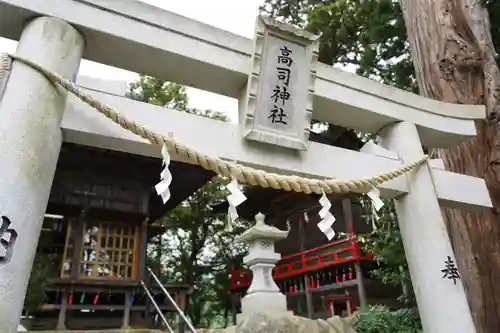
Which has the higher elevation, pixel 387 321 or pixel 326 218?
pixel 326 218

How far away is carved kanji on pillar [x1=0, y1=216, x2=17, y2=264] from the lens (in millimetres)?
1526

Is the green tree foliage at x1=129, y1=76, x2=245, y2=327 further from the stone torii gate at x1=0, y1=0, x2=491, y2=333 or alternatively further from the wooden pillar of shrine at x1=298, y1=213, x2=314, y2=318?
the stone torii gate at x1=0, y1=0, x2=491, y2=333

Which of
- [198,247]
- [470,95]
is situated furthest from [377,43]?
[198,247]

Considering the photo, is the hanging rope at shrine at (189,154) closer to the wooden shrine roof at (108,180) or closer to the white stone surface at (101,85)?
the white stone surface at (101,85)

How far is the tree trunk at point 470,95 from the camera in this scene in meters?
3.52

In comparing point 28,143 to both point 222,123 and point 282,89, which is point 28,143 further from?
point 282,89

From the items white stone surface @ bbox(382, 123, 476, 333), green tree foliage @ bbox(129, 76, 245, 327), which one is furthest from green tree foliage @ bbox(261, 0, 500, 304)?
green tree foliage @ bbox(129, 76, 245, 327)

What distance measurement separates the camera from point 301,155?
2488mm

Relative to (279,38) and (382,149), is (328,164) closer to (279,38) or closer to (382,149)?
(382,149)

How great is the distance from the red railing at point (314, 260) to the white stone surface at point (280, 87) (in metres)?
7.42

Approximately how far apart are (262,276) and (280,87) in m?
4.05

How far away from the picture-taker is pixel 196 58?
2316mm

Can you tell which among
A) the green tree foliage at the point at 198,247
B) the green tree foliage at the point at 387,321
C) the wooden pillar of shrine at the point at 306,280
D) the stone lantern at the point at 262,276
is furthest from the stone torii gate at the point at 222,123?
the green tree foliage at the point at 198,247

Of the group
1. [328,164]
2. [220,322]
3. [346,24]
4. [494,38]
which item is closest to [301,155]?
[328,164]
